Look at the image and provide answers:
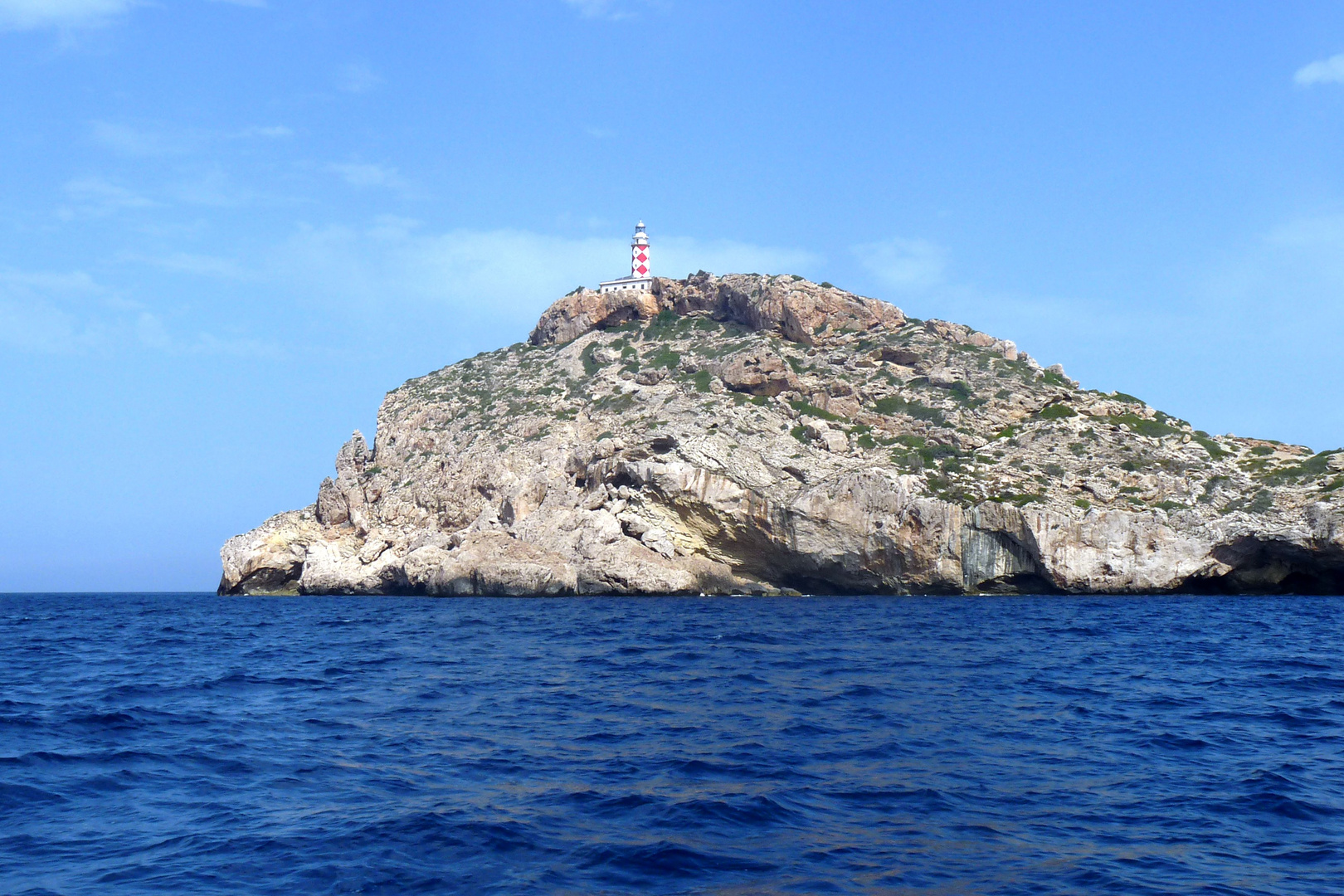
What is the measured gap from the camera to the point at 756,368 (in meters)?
77.1

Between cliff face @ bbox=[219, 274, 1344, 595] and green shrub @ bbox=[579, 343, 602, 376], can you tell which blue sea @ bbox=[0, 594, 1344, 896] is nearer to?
cliff face @ bbox=[219, 274, 1344, 595]

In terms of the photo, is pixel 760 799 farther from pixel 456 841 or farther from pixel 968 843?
pixel 456 841

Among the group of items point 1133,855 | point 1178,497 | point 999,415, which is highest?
point 999,415

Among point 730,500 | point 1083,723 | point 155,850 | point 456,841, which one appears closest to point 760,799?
point 456,841

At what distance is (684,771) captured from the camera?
12695 millimetres

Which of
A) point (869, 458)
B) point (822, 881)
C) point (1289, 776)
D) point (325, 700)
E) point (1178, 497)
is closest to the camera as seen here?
Answer: point (822, 881)

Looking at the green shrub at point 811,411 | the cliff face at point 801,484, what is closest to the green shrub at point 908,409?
the cliff face at point 801,484

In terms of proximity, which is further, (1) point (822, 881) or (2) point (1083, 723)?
(2) point (1083, 723)

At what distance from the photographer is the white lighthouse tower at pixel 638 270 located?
4035 inches

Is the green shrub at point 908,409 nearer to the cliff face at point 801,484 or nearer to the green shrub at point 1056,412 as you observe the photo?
the cliff face at point 801,484

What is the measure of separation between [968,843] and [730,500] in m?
50.8

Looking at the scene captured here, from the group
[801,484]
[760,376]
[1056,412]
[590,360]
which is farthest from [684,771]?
[590,360]

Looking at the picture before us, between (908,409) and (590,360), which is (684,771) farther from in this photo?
(590,360)

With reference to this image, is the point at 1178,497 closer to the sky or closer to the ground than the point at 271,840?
closer to the sky
